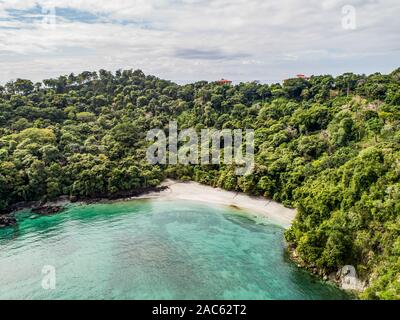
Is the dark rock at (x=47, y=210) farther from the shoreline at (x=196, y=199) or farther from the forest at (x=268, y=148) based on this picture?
the forest at (x=268, y=148)

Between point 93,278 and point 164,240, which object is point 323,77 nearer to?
point 164,240

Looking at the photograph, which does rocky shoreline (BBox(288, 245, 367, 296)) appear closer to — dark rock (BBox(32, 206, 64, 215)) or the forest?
the forest

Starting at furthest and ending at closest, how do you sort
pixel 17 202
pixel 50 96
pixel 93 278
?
pixel 50 96 → pixel 17 202 → pixel 93 278

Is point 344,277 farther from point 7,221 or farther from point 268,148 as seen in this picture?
point 7,221

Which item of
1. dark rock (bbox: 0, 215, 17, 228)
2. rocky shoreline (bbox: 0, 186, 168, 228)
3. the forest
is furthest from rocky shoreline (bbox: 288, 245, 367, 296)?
dark rock (bbox: 0, 215, 17, 228)

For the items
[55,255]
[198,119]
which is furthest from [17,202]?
[198,119]

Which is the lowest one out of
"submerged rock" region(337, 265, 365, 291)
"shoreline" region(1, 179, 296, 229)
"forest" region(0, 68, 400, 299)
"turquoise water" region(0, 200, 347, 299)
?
"turquoise water" region(0, 200, 347, 299)
